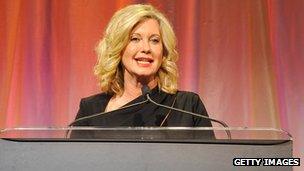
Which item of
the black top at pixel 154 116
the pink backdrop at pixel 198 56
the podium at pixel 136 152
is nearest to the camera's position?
the podium at pixel 136 152

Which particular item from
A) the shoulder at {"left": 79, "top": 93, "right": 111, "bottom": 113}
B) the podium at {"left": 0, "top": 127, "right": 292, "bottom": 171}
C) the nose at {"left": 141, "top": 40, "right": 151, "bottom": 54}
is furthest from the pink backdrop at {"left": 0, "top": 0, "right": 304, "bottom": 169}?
the podium at {"left": 0, "top": 127, "right": 292, "bottom": 171}

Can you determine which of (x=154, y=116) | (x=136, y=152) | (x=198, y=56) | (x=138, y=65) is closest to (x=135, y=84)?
(x=138, y=65)

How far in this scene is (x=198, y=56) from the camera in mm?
1948

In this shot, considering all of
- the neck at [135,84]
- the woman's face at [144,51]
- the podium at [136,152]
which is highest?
the woman's face at [144,51]

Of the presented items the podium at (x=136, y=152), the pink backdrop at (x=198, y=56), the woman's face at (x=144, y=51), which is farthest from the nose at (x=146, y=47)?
the pink backdrop at (x=198, y=56)

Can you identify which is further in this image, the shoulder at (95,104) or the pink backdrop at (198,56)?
the pink backdrop at (198,56)

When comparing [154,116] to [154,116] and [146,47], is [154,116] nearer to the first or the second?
[154,116]

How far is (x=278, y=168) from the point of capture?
668 mm

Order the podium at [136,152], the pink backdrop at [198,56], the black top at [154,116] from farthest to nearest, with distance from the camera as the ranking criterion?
the pink backdrop at [198,56] → the black top at [154,116] → the podium at [136,152]

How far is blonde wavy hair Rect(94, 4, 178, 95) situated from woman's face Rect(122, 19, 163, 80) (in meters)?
0.01

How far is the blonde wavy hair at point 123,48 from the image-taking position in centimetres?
126

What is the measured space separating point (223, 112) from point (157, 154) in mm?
1275

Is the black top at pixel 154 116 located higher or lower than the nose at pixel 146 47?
lower

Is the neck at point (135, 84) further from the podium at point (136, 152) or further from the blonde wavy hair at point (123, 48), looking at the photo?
the podium at point (136, 152)
